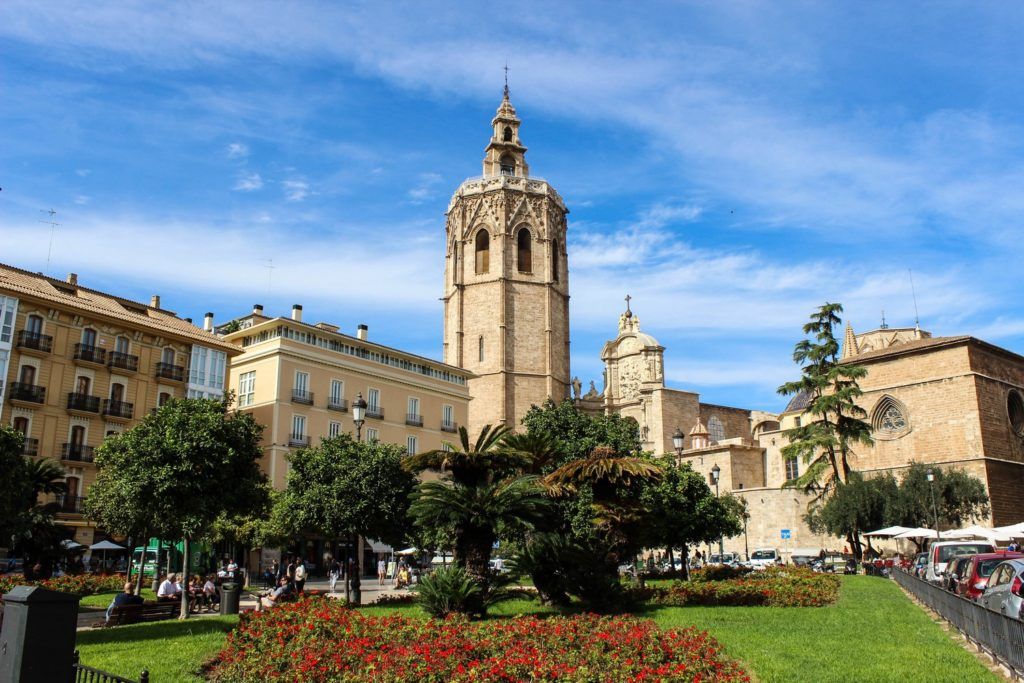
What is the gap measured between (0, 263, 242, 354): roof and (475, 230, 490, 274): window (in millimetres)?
26821

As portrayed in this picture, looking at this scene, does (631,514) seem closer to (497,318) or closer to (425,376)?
(425,376)

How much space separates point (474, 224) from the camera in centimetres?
→ 6619

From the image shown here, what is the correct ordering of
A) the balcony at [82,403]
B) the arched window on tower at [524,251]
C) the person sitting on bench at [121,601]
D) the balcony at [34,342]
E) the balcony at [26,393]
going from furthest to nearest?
1. the arched window on tower at [524,251]
2. the balcony at [82,403]
3. the balcony at [34,342]
4. the balcony at [26,393]
5. the person sitting on bench at [121,601]

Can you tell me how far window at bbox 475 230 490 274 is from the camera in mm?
65875

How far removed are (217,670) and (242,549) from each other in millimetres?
27874

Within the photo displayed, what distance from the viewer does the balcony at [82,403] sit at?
3472cm

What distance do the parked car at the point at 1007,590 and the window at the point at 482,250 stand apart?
53.9 metres

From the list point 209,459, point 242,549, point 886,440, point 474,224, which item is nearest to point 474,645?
point 209,459

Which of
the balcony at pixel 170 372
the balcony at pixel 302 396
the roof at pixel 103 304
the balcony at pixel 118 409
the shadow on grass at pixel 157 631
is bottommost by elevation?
the shadow on grass at pixel 157 631

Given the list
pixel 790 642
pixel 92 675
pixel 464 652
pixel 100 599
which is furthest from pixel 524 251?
pixel 92 675

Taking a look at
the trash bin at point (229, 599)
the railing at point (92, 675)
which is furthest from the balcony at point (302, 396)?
the railing at point (92, 675)

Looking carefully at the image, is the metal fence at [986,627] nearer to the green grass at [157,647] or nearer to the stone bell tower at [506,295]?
the green grass at [157,647]

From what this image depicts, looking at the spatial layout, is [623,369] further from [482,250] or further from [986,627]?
[986,627]

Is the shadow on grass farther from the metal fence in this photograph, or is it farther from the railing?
the metal fence
